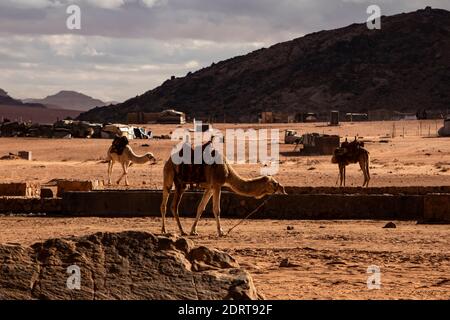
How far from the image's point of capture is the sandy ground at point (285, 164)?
29.9 meters

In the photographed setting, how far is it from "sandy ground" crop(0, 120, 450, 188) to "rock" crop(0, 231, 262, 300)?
18836mm

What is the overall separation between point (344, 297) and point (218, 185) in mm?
6784

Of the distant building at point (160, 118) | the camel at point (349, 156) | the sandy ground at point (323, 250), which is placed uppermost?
the distant building at point (160, 118)

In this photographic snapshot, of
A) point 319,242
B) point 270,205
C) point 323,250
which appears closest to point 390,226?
point 319,242

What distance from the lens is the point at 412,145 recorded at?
149 ft

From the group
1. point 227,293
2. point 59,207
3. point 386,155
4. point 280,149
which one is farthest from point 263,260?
point 280,149

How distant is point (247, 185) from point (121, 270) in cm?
866

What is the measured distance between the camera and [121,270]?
301 inches

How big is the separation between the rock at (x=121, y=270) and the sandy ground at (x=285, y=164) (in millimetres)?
18836

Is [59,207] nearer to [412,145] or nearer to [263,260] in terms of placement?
[263,260]

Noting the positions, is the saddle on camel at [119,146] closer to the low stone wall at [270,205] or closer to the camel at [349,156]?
the camel at [349,156]

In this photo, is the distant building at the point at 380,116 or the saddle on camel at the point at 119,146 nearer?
the saddle on camel at the point at 119,146

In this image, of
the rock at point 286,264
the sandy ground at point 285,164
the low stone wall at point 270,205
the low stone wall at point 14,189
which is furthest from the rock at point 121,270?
the sandy ground at point 285,164
